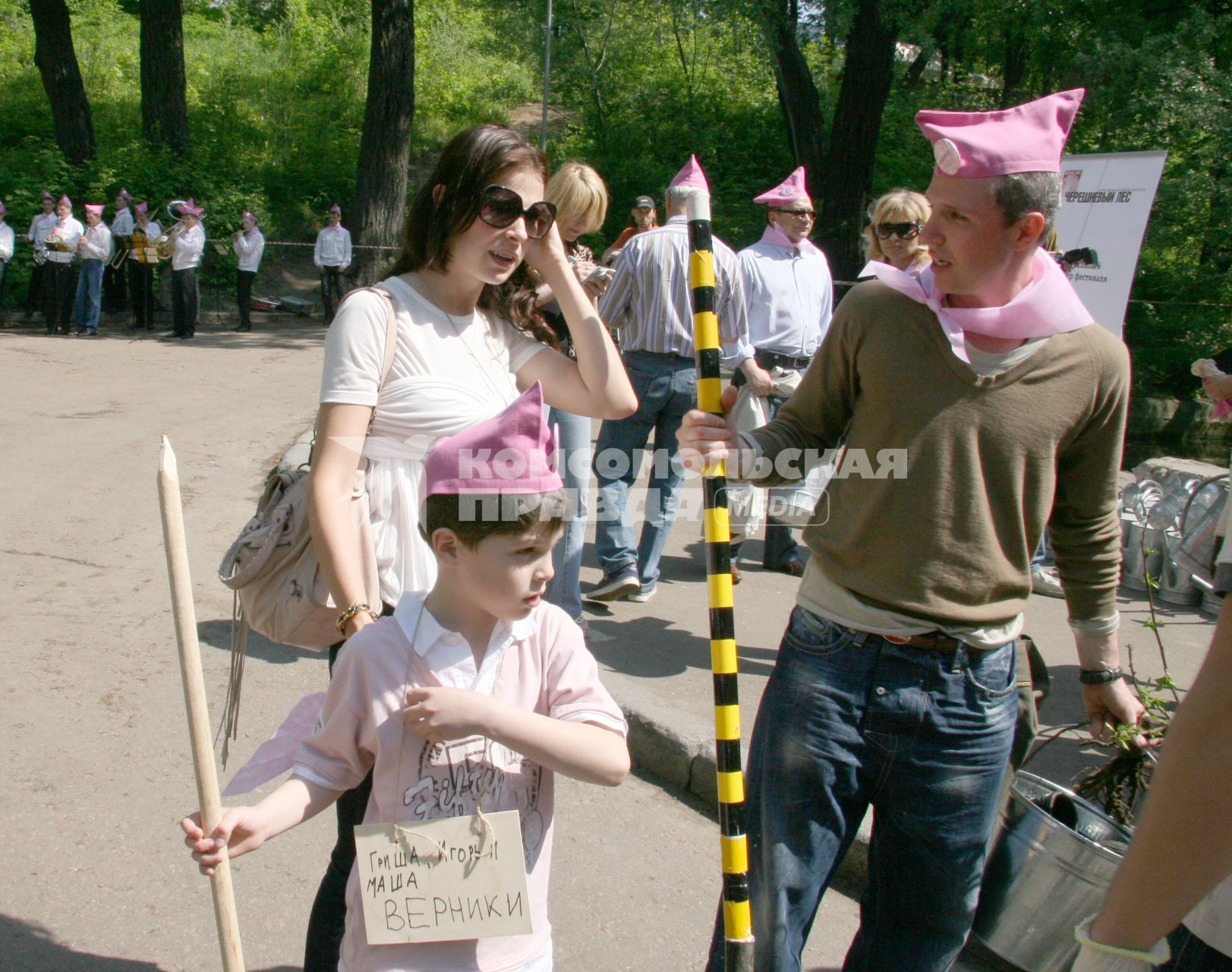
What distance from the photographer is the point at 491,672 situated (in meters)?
1.99

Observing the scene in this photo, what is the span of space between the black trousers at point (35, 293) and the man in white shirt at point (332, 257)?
14.1 ft

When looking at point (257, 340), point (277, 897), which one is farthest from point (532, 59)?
point (277, 897)

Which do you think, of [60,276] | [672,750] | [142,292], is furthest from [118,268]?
[672,750]

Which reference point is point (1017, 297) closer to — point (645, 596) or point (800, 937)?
point (800, 937)

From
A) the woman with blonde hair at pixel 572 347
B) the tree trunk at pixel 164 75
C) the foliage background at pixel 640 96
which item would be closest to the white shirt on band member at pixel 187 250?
the foliage background at pixel 640 96

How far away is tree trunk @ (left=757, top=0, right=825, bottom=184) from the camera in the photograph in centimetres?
1656

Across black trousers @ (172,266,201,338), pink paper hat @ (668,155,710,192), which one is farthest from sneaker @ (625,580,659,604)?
black trousers @ (172,266,201,338)

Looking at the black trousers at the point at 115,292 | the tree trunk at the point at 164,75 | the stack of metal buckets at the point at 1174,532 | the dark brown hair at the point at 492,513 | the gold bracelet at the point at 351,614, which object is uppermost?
the tree trunk at the point at 164,75

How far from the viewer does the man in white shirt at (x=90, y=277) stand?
56.5ft

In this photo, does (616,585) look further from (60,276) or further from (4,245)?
(4,245)

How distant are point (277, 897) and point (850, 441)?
212 centimetres

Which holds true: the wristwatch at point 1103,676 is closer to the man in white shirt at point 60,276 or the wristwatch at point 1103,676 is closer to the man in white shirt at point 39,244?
the man in white shirt at point 60,276

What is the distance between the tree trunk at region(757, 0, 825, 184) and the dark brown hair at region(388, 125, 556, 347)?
49.4 ft

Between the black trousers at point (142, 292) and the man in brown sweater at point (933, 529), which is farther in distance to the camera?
the black trousers at point (142, 292)
